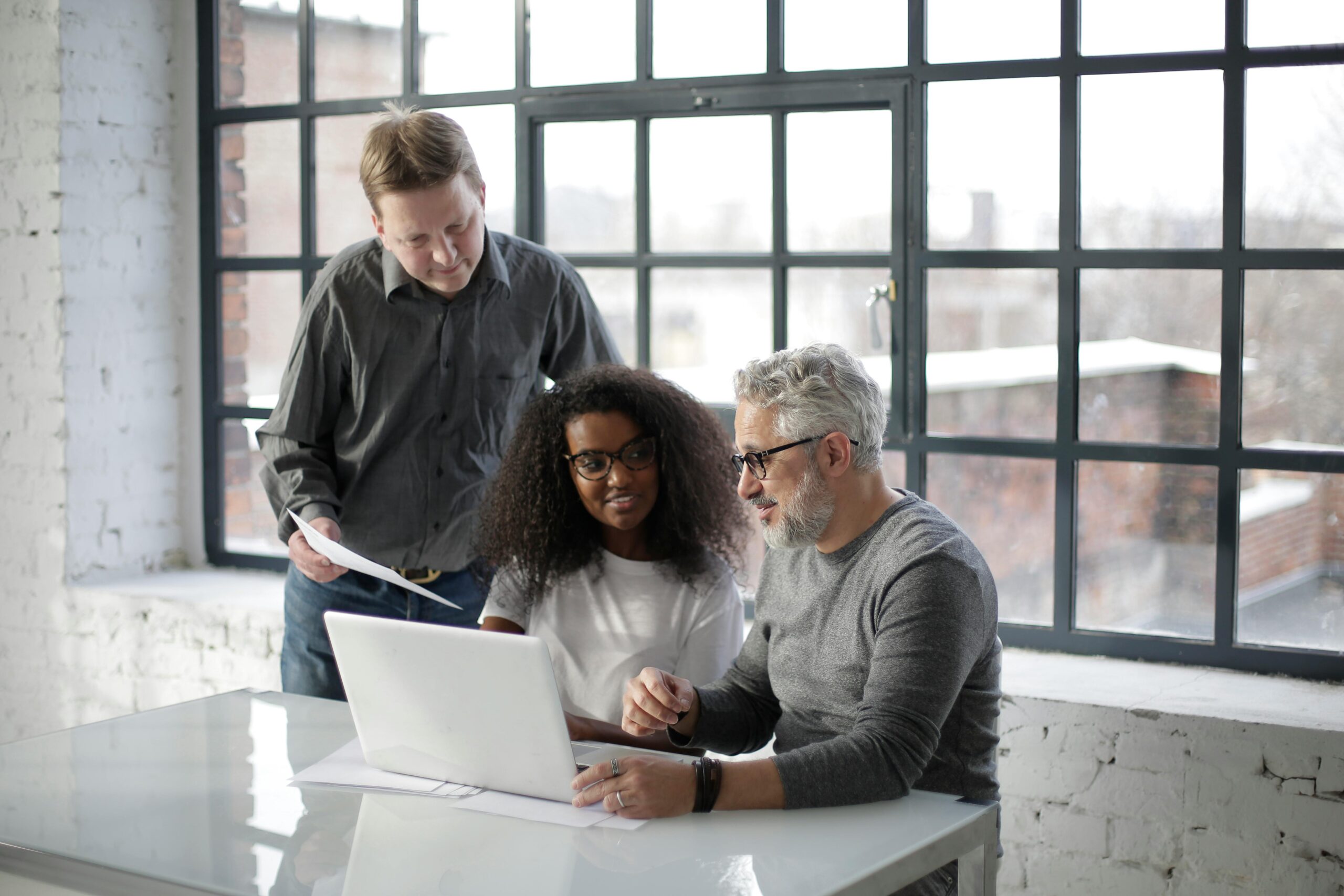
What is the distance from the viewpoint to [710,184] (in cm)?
309

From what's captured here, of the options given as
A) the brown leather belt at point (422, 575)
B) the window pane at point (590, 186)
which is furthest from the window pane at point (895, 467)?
the brown leather belt at point (422, 575)

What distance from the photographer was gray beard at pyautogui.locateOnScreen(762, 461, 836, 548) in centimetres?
191

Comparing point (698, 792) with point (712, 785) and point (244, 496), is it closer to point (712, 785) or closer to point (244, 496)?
point (712, 785)

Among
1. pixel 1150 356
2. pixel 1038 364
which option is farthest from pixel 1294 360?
pixel 1038 364

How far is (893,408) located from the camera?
2.92 m

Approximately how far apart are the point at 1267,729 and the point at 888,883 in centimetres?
115

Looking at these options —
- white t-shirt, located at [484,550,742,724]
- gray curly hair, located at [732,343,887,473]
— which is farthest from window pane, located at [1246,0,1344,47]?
white t-shirt, located at [484,550,742,724]

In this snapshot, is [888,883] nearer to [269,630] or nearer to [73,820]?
[73,820]

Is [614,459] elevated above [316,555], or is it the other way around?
[614,459]

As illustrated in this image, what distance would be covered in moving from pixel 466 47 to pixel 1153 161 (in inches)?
68.1

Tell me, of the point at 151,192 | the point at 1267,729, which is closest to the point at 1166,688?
the point at 1267,729

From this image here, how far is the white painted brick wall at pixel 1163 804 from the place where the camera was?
2.29 meters

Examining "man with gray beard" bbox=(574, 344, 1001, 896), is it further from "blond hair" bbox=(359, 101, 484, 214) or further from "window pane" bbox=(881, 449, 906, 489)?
"window pane" bbox=(881, 449, 906, 489)

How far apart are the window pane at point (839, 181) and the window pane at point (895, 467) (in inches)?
18.0
